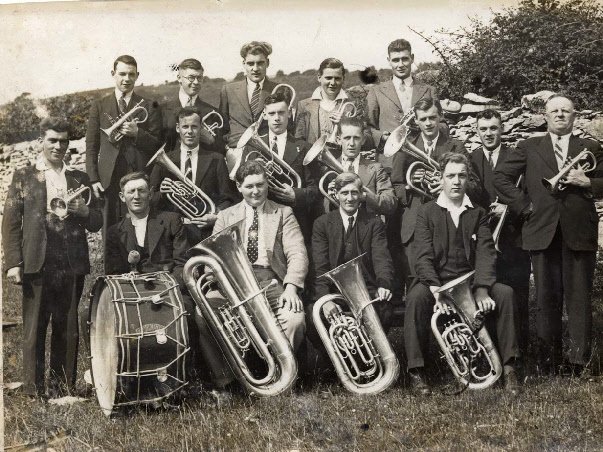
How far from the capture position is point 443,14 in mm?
7023

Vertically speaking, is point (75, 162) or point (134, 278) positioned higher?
point (75, 162)

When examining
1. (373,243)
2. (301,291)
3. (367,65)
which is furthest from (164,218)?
(367,65)

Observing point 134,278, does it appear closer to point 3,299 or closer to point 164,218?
point 164,218

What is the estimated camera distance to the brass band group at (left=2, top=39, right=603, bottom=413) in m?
6.73

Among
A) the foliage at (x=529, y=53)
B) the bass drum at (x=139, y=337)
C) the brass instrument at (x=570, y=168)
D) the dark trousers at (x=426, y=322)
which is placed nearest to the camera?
the bass drum at (x=139, y=337)

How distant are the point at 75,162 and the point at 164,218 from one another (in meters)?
0.98

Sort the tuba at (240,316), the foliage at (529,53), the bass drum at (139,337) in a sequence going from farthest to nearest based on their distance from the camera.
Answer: the foliage at (529,53) < the tuba at (240,316) < the bass drum at (139,337)

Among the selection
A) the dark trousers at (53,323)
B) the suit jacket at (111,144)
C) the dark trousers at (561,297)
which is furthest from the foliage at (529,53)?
Result: the dark trousers at (53,323)

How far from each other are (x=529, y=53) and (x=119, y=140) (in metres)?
3.77

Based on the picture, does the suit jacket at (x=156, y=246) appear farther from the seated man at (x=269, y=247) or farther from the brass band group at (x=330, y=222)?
the seated man at (x=269, y=247)

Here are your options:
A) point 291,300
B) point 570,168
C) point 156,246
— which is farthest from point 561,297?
point 156,246

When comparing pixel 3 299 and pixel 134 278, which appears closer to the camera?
pixel 134 278

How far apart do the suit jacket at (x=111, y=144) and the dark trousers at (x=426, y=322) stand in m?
2.62

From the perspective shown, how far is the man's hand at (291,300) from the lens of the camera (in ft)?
21.9
